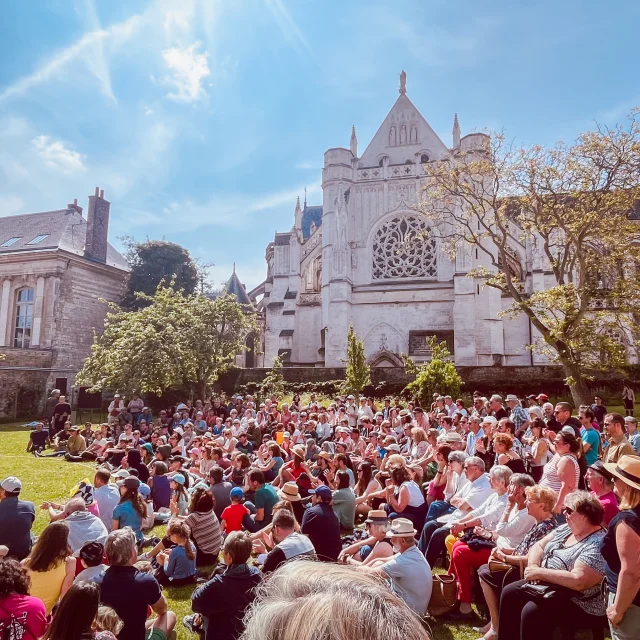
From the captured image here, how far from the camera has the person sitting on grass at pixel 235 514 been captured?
6453 millimetres

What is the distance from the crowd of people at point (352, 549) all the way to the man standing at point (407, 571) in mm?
16

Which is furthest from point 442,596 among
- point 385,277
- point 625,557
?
point 385,277

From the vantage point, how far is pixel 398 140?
30.9 m

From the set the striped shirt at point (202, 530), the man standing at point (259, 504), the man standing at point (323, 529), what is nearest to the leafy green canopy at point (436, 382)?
the man standing at point (259, 504)

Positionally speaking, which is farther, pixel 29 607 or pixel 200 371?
pixel 200 371

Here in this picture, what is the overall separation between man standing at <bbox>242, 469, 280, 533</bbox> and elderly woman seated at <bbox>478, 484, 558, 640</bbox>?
10.2ft

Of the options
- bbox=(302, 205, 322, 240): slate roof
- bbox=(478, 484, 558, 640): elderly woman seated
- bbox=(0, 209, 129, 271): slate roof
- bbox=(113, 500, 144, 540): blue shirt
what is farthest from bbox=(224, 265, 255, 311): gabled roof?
bbox=(478, 484, 558, 640): elderly woman seated

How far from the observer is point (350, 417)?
554 inches

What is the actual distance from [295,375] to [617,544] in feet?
72.3

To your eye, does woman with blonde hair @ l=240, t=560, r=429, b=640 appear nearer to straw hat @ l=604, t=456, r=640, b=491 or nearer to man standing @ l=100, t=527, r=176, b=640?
straw hat @ l=604, t=456, r=640, b=491

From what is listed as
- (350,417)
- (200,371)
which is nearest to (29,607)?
(350,417)

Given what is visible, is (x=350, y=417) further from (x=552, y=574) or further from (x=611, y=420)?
(x=552, y=574)

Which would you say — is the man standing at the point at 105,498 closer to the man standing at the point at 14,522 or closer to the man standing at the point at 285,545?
the man standing at the point at 14,522

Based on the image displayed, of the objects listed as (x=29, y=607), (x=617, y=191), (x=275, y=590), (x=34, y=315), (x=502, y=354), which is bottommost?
(x=29, y=607)
